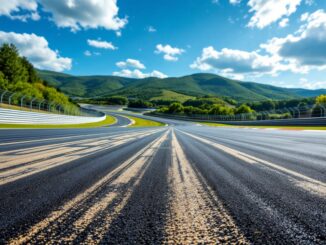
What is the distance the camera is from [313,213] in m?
1.43

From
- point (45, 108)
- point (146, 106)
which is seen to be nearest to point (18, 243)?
point (45, 108)

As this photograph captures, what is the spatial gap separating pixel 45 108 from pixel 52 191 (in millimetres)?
28786

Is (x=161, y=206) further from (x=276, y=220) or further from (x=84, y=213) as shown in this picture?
(x=276, y=220)

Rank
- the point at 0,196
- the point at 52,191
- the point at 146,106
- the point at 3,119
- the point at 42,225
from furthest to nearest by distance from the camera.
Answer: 1. the point at 146,106
2. the point at 3,119
3. the point at 52,191
4. the point at 0,196
5. the point at 42,225

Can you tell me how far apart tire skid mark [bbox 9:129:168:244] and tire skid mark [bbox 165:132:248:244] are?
46 cm

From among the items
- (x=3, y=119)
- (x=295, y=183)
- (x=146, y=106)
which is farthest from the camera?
(x=146, y=106)

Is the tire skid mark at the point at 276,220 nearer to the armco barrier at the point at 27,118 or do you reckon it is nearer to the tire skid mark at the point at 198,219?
the tire skid mark at the point at 198,219

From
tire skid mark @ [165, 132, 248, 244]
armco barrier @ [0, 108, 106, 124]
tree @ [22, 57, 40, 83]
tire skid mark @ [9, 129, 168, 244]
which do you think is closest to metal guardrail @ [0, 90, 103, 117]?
armco barrier @ [0, 108, 106, 124]

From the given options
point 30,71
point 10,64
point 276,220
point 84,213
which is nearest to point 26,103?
point 84,213

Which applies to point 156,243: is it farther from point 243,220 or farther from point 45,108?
point 45,108

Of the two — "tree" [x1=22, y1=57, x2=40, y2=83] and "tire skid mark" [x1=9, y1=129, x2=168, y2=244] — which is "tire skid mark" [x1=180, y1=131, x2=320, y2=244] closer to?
"tire skid mark" [x1=9, y1=129, x2=168, y2=244]

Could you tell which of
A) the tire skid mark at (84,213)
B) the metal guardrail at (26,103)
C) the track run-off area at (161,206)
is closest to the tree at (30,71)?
the metal guardrail at (26,103)

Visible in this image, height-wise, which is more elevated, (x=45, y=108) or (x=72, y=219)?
(x=45, y=108)

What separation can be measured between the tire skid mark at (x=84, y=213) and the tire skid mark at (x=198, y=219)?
46 cm
